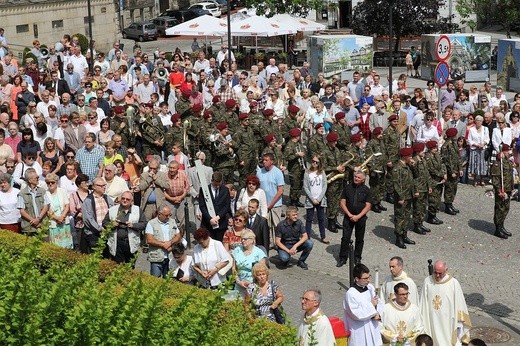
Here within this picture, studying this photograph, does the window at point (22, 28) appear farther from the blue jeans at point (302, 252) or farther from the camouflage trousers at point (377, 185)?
the blue jeans at point (302, 252)

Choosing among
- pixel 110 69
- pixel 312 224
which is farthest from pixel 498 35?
pixel 312 224

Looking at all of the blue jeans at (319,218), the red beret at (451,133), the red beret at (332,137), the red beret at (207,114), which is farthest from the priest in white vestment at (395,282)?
the red beret at (207,114)

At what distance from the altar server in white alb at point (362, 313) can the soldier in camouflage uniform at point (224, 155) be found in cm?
787

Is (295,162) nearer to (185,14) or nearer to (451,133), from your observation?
(451,133)

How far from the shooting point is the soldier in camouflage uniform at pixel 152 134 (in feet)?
72.9

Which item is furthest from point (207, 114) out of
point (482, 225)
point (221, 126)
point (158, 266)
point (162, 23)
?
point (162, 23)

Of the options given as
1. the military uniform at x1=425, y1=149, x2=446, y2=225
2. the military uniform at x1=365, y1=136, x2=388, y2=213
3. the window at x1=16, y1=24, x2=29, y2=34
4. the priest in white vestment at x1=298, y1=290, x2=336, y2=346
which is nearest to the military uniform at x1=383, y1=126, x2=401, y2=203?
the military uniform at x1=365, y1=136, x2=388, y2=213

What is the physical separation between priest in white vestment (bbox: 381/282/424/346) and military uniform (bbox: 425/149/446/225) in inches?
297

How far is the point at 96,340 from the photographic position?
10.3 meters

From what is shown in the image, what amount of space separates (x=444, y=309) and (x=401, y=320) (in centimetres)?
101

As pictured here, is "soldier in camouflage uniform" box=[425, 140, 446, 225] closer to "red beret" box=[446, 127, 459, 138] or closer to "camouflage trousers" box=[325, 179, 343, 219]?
"red beret" box=[446, 127, 459, 138]

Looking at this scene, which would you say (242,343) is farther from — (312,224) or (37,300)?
(312,224)

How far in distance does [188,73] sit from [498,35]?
126 ft

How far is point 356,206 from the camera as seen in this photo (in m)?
18.1
